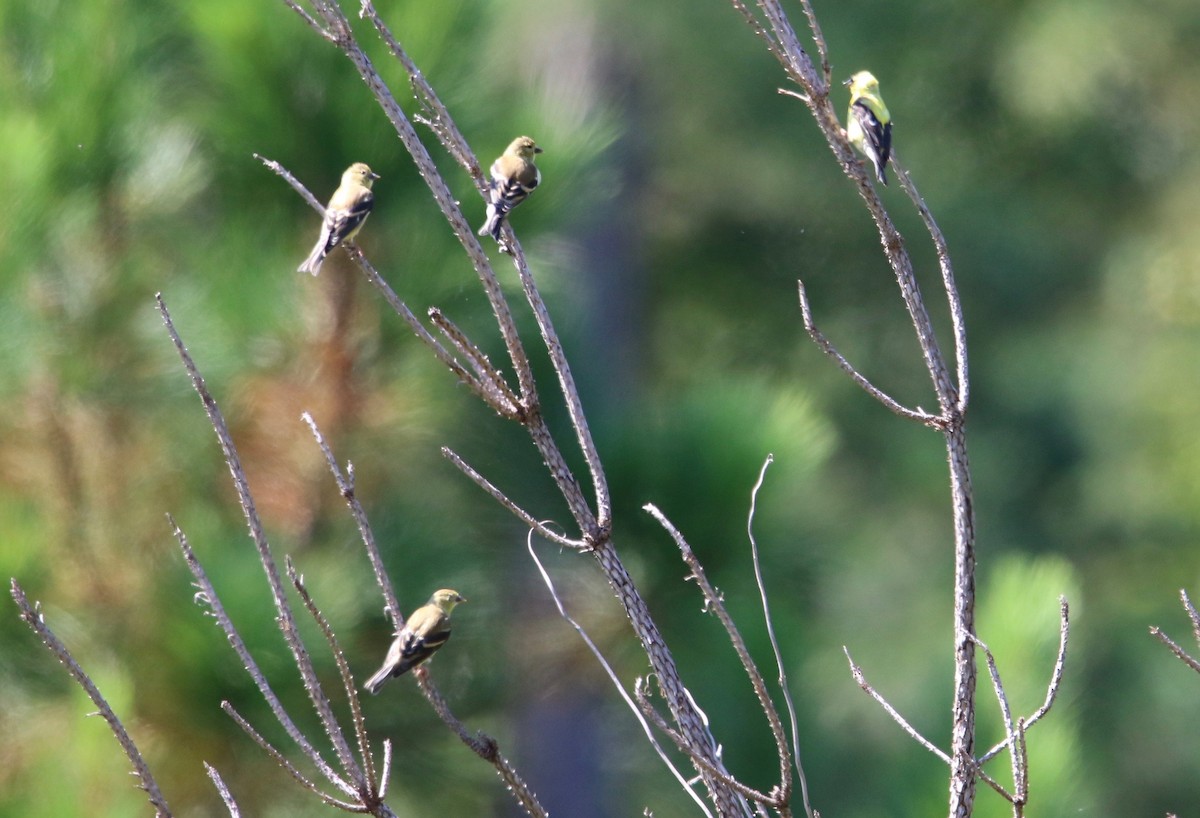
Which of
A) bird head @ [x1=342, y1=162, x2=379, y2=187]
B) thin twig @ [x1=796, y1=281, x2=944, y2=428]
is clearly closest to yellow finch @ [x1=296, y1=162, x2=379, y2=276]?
bird head @ [x1=342, y1=162, x2=379, y2=187]

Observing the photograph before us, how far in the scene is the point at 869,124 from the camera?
6.70 feet

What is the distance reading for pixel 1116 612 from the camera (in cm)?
689

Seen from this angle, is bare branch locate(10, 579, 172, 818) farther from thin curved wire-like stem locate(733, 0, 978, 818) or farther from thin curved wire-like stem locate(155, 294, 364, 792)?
thin curved wire-like stem locate(733, 0, 978, 818)

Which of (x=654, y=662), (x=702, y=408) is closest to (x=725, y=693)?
(x=702, y=408)

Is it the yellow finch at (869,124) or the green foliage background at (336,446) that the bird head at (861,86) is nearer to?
the yellow finch at (869,124)

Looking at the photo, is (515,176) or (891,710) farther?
(515,176)

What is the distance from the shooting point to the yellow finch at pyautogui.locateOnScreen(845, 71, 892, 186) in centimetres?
194

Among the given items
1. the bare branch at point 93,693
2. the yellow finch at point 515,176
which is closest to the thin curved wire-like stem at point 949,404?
the bare branch at point 93,693

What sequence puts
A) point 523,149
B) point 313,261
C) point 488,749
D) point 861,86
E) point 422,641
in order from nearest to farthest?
point 488,749
point 422,641
point 861,86
point 313,261
point 523,149

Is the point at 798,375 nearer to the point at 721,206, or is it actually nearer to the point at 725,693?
the point at 721,206

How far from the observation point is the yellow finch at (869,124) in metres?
1.94

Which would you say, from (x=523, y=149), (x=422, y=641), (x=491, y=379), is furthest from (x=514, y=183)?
(x=491, y=379)

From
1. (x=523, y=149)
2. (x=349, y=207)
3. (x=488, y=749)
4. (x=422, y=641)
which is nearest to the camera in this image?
(x=488, y=749)

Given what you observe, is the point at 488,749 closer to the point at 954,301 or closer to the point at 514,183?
the point at 954,301
